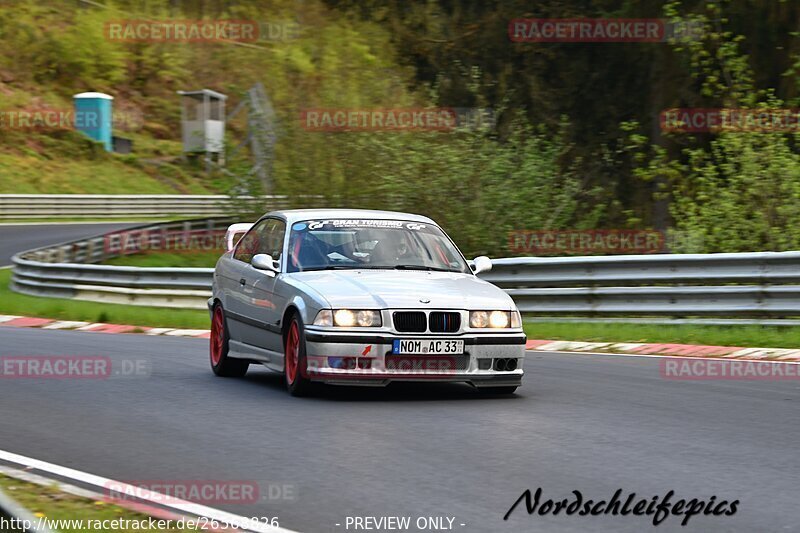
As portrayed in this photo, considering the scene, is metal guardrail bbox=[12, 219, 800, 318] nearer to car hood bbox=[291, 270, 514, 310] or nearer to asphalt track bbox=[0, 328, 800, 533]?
asphalt track bbox=[0, 328, 800, 533]

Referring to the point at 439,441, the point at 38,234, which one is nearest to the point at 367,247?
the point at 439,441

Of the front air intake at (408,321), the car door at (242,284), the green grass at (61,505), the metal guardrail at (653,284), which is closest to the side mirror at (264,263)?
the car door at (242,284)

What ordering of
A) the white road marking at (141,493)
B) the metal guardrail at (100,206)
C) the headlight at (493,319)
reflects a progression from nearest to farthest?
the white road marking at (141,493), the headlight at (493,319), the metal guardrail at (100,206)

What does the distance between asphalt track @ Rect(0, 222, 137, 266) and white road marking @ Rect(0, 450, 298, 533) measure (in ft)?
80.2

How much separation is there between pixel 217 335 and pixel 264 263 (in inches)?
65.9

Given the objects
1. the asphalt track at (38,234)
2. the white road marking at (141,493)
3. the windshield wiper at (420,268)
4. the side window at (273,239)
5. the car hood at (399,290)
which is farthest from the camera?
the asphalt track at (38,234)

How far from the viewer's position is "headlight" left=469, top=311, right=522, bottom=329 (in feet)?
33.9

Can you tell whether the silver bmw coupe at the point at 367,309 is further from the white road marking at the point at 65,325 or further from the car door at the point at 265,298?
the white road marking at the point at 65,325

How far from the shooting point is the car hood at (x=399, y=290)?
10.2 metres

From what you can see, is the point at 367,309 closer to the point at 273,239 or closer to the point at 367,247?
the point at 367,247

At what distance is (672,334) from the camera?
15.2 meters

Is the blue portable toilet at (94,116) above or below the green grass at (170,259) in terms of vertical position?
above

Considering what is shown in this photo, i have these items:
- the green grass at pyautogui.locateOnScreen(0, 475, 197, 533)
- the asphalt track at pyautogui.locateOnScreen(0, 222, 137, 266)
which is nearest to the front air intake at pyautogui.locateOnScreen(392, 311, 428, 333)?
the green grass at pyautogui.locateOnScreen(0, 475, 197, 533)

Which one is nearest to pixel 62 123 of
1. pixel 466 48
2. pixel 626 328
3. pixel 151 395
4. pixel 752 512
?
pixel 466 48
